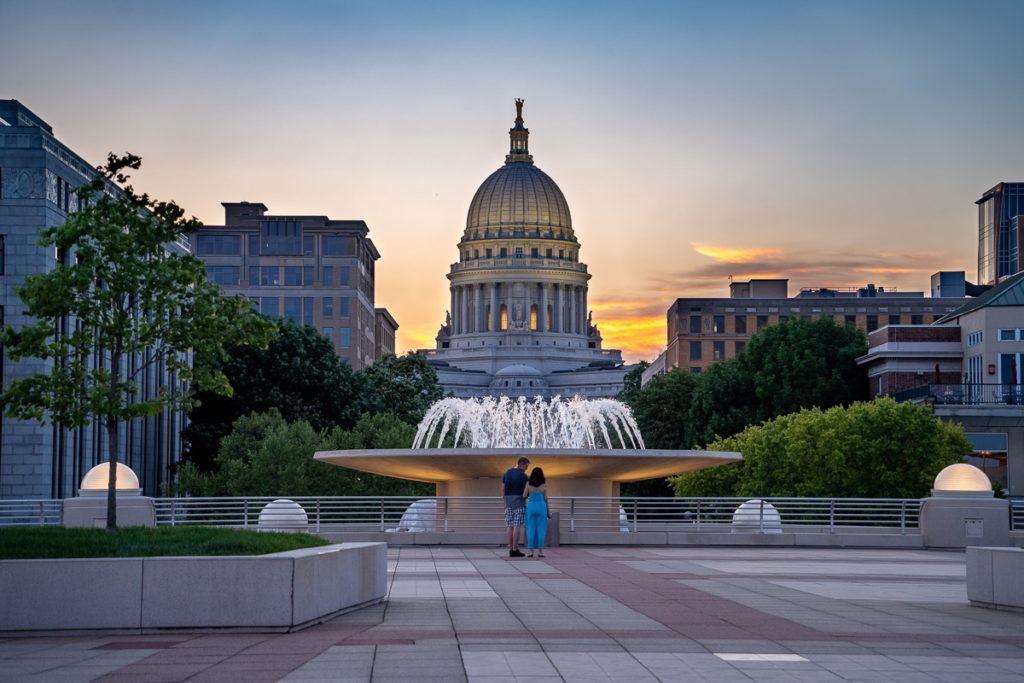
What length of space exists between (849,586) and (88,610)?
1182 centimetres

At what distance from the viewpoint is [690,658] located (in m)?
13.8

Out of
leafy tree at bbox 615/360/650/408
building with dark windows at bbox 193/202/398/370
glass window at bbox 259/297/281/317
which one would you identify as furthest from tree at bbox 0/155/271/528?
glass window at bbox 259/297/281/317

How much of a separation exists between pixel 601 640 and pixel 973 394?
73.9 m

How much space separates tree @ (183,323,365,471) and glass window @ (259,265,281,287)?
7538 centimetres

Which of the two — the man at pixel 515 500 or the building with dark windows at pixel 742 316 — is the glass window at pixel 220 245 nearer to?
the building with dark windows at pixel 742 316

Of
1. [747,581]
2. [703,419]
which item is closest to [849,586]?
[747,581]

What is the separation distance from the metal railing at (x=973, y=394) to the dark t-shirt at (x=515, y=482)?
56.7 meters

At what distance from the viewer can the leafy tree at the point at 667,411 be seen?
326 feet

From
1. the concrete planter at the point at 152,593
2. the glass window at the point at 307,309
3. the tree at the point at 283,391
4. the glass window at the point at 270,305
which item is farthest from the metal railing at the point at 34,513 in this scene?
the glass window at the point at 270,305

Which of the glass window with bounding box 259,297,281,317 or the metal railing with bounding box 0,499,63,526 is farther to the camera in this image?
the glass window with bounding box 259,297,281,317

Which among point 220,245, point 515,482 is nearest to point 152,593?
point 515,482

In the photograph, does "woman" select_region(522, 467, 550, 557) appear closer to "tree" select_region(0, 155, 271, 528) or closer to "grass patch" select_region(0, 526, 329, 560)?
"tree" select_region(0, 155, 271, 528)

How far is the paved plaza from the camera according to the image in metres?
13.0

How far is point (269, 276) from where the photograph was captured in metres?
164
